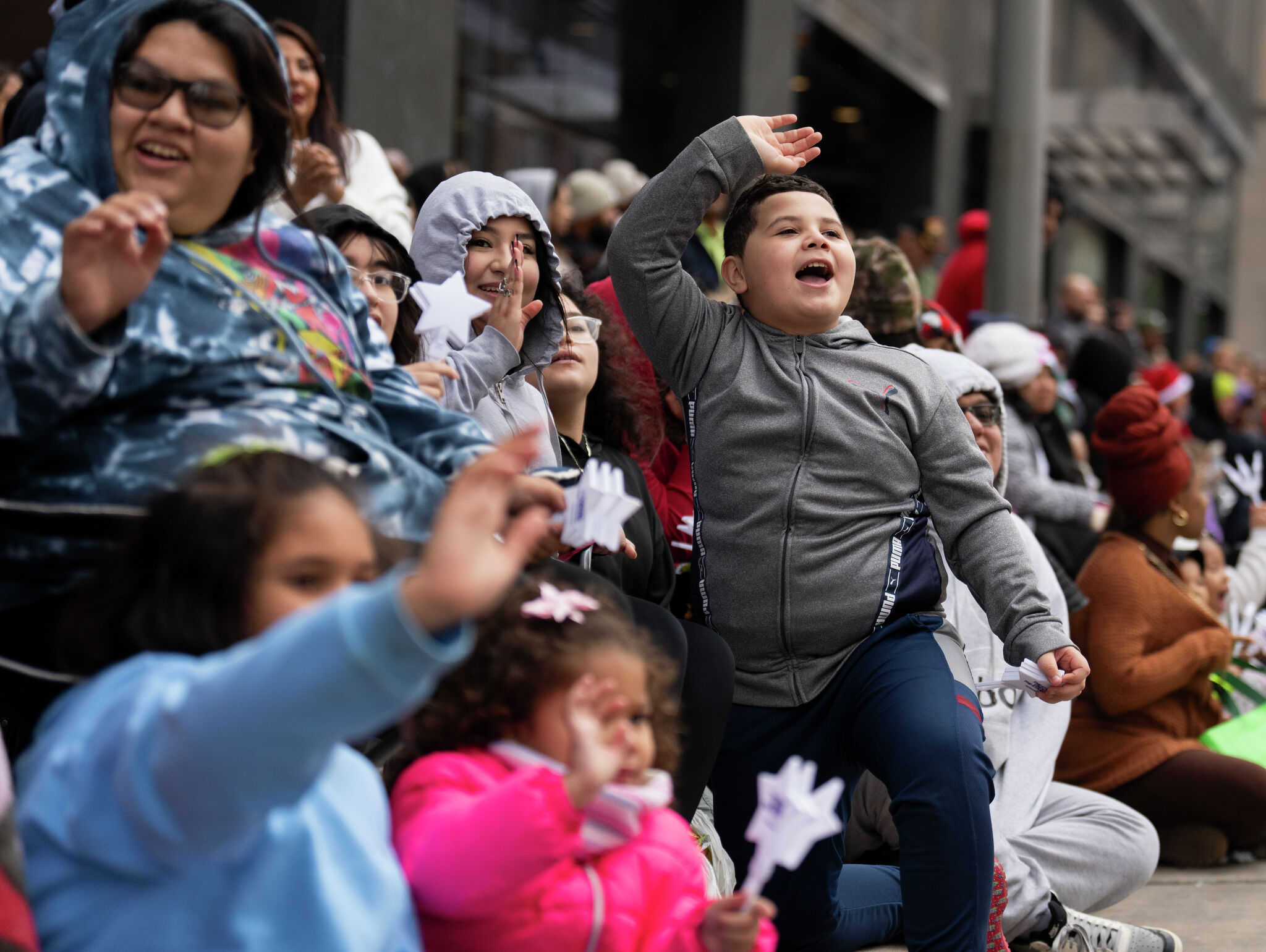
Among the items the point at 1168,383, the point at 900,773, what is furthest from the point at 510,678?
the point at 1168,383

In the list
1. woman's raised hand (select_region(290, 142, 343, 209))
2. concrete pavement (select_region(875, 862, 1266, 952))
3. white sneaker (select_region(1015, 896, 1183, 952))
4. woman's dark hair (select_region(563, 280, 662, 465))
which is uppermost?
woman's raised hand (select_region(290, 142, 343, 209))

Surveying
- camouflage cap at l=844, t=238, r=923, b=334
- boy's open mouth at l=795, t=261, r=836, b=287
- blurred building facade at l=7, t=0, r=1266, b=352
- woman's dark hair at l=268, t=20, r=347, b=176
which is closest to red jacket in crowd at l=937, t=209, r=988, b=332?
blurred building facade at l=7, t=0, r=1266, b=352

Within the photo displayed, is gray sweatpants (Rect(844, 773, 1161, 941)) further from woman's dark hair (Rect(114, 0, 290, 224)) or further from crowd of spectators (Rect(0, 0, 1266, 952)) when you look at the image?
woman's dark hair (Rect(114, 0, 290, 224))

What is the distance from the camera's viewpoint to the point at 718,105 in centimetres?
1242

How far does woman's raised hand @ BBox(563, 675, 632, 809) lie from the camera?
181 centimetres

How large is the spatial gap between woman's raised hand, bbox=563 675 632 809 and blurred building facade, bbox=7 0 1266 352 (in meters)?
5.37

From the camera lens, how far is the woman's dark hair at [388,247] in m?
3.34

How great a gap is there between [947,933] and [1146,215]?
30162 millimetres

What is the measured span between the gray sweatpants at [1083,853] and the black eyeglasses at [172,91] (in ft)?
8.93

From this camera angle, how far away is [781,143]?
3.29 meters

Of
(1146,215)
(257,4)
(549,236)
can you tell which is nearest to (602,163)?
(257,4)

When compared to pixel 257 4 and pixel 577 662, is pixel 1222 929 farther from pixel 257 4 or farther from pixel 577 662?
pixel 257 4

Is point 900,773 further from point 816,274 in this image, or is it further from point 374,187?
point 374,187

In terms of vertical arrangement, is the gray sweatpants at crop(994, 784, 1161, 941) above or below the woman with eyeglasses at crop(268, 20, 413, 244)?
below
